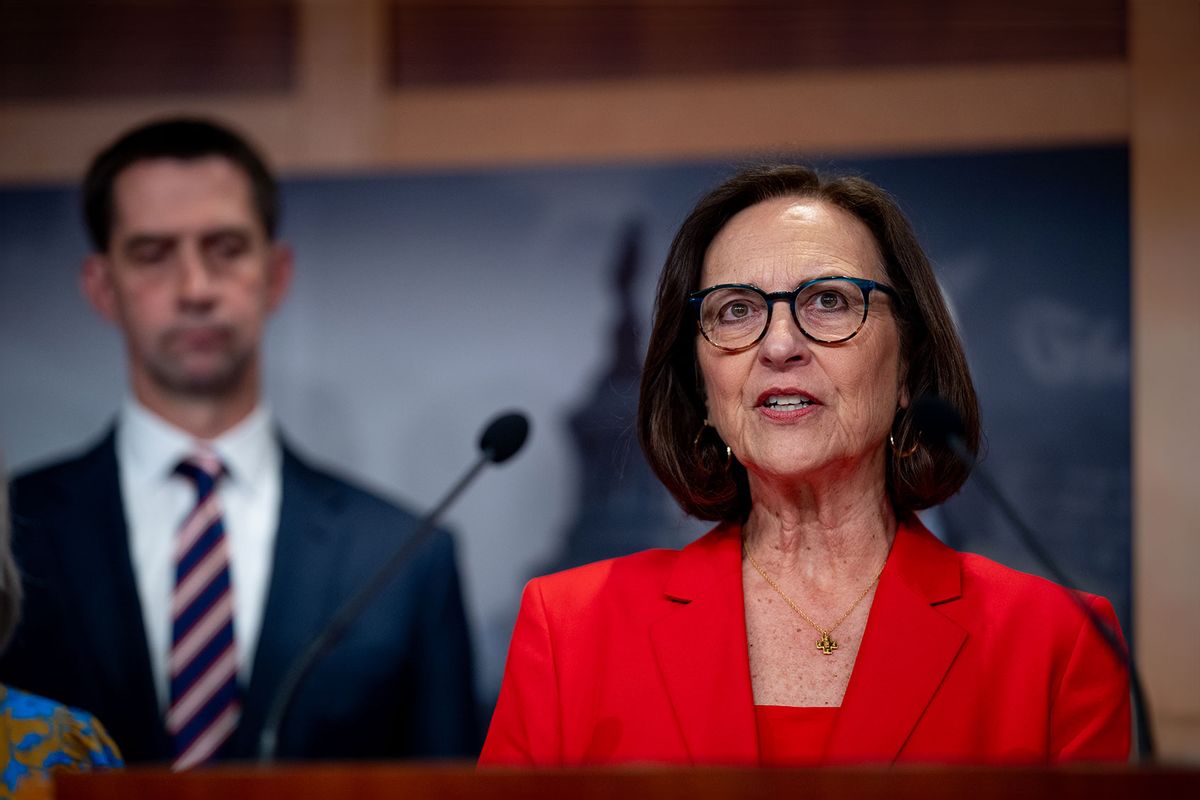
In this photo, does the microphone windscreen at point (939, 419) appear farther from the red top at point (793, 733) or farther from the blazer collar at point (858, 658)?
the red top at point (793, 733)

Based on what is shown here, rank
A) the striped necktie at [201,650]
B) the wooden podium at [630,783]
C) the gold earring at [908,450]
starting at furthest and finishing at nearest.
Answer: the striped necktie at [201,650] < the gold earring at [908,450] < the wooden podium at [630,783]

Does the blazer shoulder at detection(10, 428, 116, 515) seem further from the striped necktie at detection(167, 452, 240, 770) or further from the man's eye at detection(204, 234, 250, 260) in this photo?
the man's eye at detection(204, 234, 250, 260)

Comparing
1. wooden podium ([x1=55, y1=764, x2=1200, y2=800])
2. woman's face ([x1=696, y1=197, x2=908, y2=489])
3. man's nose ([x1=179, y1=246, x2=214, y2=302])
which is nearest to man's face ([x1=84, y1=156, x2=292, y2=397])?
man's nose ([x1=179, y1=246, x2=214, y2=302])

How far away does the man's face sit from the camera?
11.9ft

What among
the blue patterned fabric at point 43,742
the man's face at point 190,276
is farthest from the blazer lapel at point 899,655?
the man's face at point 190,276

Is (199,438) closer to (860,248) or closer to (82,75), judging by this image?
(82,75)

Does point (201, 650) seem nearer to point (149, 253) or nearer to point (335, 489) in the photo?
point (335, 489)

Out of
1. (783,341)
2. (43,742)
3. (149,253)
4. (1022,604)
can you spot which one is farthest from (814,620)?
(149,253)

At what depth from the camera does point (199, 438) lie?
3.60 metres

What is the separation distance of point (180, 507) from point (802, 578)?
75.0 inches

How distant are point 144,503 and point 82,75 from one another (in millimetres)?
1341

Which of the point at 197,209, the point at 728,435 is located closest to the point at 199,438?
the point at 197,209

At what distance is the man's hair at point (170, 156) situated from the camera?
146 inches

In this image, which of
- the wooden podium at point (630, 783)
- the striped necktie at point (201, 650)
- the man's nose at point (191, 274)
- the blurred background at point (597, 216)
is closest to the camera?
the wooden podium at point (630, 783)
